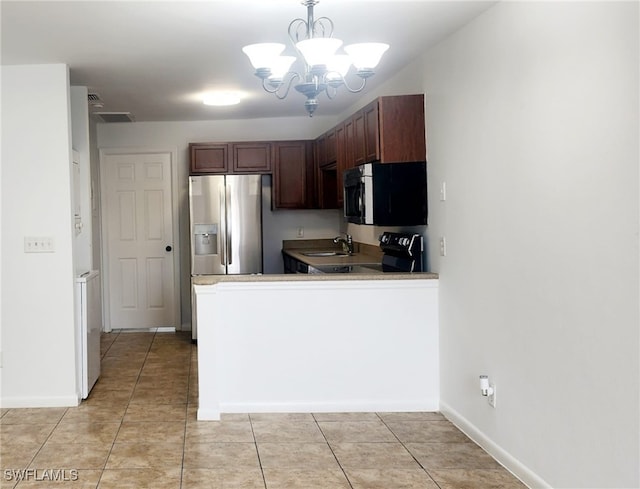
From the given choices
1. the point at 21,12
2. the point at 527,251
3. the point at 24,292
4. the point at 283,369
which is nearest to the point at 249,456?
the point at 283,369

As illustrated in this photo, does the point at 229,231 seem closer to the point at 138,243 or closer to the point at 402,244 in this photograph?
the point at 138,243

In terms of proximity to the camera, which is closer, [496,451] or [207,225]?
[496,451]

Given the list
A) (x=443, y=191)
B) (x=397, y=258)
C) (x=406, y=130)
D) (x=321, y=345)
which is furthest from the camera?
(x=397, y=258)

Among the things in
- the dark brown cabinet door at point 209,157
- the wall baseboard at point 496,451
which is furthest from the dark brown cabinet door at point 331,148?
the wall baseboard at point 496,451

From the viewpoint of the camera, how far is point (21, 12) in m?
3.37

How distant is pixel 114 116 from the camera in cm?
695

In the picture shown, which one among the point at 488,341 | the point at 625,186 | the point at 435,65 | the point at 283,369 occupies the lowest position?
the point at 283,369

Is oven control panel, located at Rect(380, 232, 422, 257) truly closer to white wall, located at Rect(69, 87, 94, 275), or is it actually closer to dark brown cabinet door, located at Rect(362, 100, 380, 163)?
dark brown cabinet door, located at Rect(362, 100, 380, 163)

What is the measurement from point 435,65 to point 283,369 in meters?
2.10

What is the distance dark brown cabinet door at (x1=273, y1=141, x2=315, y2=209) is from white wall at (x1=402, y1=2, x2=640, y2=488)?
10.1 ft

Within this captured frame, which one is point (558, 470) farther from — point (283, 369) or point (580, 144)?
point (283, 369)

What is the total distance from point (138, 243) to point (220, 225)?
1.20 meters

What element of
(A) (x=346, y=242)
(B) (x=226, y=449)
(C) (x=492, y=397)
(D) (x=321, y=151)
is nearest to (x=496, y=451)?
(C) (x=492, y=397)

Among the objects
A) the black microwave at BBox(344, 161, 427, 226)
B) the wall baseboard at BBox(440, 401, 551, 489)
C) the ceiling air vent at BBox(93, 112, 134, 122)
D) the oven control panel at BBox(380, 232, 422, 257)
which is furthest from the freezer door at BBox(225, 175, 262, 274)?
the wall baseboard at BBox(440, 401, 551, 489)
